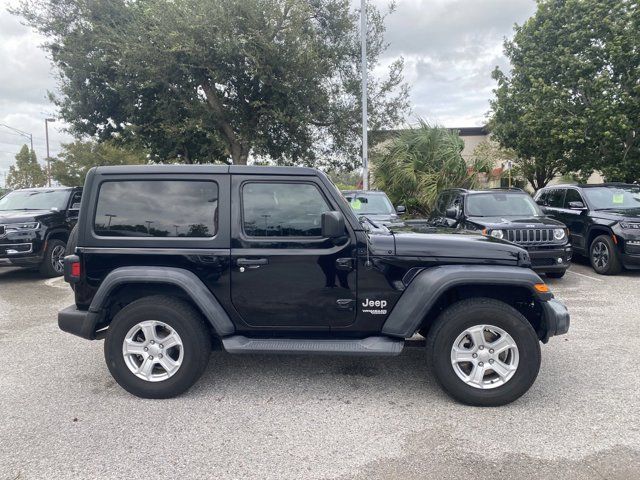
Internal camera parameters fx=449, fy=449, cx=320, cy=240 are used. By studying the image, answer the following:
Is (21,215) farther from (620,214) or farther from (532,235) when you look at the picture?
(620,214)

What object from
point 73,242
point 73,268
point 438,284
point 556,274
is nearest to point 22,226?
point 73,242

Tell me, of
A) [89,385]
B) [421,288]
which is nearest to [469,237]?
[421,288]

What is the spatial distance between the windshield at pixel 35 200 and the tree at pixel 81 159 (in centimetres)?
2236

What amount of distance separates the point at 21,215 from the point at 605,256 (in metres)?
11.2

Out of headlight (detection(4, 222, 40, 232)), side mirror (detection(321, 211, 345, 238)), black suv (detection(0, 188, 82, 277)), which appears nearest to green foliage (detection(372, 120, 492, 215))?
black suv (detection(0, 188, 82, 277))

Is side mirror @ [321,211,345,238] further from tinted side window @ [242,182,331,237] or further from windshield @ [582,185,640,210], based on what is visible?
windshield @ [582,185,640,210]

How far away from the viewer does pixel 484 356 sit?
3402 millimetres

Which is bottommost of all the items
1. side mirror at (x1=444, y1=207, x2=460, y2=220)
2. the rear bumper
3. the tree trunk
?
the rear bumper

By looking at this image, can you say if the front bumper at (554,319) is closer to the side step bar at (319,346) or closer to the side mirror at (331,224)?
the side step bar at (319,346)

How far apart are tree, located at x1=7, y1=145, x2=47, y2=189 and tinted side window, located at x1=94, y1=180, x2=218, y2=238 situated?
45406 millimetres

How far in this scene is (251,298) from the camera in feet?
11.8

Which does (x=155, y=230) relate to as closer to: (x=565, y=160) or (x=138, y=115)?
(x=138, y=115)

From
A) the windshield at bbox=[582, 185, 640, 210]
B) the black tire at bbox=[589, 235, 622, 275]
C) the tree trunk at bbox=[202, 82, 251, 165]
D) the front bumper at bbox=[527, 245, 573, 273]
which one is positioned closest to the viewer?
the front bumper at bbox=[527, 245, 573, 273]

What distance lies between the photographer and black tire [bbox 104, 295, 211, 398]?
351 cm
